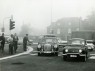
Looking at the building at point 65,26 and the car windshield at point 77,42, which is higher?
the building at point 65,26

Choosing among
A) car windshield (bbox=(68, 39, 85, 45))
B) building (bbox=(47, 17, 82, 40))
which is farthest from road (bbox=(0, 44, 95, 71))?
building (bbox=(47, 17, 82, 40))

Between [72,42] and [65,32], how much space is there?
94.6 metres

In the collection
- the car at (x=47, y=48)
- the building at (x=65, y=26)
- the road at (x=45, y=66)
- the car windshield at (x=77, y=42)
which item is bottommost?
the road at (x=45, y=66)

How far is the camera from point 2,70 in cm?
1112

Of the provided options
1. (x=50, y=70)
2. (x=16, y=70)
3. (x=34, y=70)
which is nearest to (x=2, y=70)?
(x=16, y=70)

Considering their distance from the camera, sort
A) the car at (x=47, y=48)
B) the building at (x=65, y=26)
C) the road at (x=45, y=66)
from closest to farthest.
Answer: the road at (x=45, y=66) < the car at (x=47, y=48) < the building at (x=65, y=26)

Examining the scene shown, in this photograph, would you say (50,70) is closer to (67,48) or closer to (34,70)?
(34,70)

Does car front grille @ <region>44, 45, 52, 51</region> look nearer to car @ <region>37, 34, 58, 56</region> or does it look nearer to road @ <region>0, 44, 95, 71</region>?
car @ <region>37, 34, 58, 56</region>

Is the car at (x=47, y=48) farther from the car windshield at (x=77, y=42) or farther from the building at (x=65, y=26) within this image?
the building at (x=65, y=26)

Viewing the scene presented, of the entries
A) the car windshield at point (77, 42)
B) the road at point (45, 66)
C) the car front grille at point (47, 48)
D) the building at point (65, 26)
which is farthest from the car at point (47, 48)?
the building at point (65, 26)

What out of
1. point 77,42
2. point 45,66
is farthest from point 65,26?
point 45,66

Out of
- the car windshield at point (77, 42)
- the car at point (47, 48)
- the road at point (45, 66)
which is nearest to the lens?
the road at point (45, 66)

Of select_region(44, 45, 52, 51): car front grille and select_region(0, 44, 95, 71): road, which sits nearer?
select_region(0, 44, 95, 71): road

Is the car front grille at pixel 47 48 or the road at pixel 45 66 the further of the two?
the car front grille at pixel 47 48
